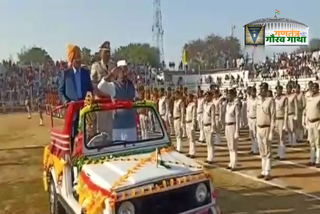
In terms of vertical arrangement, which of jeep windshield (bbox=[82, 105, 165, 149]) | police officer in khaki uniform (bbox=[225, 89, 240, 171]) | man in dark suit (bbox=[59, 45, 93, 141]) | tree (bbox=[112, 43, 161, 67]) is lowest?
police officer in khaki uniform (bbox=[225, 89, 240, 171])

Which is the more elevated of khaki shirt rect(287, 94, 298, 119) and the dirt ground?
khaki shirt rect(287, 94, 298, 119)

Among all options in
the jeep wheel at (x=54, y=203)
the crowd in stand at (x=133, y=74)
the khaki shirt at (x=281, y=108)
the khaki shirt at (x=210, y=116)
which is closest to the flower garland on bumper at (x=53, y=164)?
the jeep wheel at (x=54, y=203)

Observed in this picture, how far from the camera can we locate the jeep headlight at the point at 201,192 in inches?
166

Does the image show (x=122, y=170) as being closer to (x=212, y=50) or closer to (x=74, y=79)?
(x=74, y=79)

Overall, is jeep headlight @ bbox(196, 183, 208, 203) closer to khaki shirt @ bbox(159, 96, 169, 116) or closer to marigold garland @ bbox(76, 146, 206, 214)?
marigold garland @ bbox(76, 146, 206, 214)

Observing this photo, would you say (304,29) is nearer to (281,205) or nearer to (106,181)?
(281,205)

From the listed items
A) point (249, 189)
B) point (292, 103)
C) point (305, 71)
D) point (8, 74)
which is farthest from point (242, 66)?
point (249, 189)

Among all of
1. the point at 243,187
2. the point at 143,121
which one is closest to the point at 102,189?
the point at 143,121

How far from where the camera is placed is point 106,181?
403 centimetres

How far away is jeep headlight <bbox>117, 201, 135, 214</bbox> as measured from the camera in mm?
3783

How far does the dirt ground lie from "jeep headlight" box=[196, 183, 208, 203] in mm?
2716

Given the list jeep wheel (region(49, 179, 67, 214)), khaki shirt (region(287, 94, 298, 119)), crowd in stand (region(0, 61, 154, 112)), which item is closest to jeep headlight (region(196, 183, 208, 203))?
jeep wheel (region(49, 179, 67, 214))

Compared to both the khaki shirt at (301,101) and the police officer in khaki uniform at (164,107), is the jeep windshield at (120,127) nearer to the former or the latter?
the khaki shirt at (301,101)

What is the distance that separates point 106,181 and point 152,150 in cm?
112
